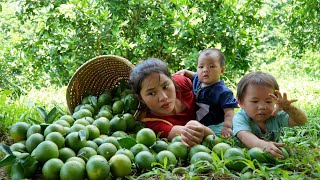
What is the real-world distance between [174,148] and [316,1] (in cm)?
391

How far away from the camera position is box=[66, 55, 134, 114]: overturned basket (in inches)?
138

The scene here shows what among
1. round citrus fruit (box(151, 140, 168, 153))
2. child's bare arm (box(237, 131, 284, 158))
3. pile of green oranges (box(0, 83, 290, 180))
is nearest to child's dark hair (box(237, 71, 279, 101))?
child's bare arm (box(237, 131, 284, 158))

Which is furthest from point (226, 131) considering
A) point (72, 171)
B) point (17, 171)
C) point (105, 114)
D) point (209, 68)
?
point (17, 171)

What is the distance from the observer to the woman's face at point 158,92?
2955 mm

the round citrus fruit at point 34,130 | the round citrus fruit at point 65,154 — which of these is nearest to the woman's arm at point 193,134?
the round citrus fruit at point 65,154

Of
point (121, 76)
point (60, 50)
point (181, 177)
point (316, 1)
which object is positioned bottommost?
point (181, 177)

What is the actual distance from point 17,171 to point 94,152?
1.47 feet

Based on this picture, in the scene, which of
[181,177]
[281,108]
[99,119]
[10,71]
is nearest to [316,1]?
[281,108]

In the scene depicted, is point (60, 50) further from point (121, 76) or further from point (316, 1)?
point (316, 1)

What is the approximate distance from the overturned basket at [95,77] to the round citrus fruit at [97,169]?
143 cm

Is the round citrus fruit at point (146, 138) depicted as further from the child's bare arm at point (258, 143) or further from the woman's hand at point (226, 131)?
the woman's hand at point (226, 131)

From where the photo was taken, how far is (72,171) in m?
1.98

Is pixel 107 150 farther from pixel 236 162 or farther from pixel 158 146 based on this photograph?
pixel 236 162

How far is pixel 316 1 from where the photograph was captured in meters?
5.32
